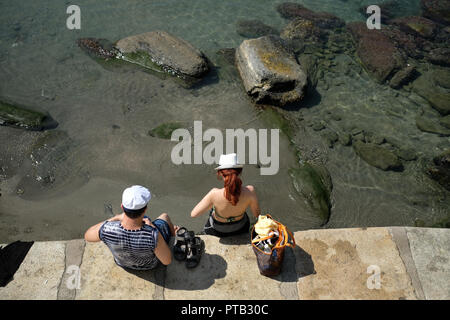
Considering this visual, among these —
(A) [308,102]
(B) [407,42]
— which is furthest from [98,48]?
(B) [407,42]

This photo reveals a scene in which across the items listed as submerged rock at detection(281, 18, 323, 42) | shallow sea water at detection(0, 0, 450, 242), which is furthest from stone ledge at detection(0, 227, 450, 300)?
submerged rock at detection(281, 18, 323, 42)

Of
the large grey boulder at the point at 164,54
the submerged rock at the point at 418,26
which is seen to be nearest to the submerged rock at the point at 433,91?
the submerged rock at the point at 418,26

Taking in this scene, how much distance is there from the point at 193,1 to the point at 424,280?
38.5 ft

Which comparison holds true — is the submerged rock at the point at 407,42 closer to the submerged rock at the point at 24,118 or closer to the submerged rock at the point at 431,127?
the submerged rock at the point at 431,127

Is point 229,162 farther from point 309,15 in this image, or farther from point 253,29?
point 309,15

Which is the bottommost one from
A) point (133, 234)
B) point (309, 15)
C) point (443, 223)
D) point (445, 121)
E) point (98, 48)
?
point (443, 223)

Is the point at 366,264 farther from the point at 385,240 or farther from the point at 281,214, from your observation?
the point at 281,214

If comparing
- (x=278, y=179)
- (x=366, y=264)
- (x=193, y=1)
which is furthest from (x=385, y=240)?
(x=193, y=1)

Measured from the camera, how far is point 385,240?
4.91 meters

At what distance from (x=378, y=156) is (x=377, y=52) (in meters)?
4.61

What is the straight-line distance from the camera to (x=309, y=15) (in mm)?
12547

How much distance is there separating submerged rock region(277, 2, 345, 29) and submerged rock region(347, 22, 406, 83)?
0.60m

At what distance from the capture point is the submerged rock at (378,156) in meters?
7.74

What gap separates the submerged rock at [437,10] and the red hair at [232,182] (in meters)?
13.2
